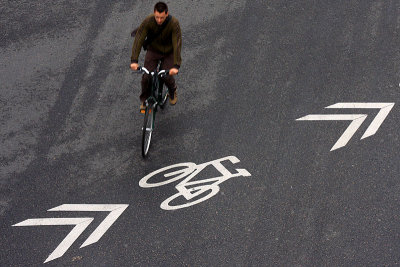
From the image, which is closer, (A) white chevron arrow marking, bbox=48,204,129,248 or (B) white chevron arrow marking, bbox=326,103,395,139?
(A) white chevron arrow marking, bbox=48,204,129,248

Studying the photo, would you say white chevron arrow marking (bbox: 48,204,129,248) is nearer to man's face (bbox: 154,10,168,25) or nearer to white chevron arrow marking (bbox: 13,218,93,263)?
white chevron arrow marking (bbox: 13,218,93,263)

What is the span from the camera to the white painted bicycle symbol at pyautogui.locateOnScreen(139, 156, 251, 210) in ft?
23.5

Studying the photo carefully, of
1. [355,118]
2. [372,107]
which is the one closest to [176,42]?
[355,118]

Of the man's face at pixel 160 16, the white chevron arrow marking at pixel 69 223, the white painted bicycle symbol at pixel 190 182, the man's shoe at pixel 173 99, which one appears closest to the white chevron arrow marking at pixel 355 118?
the white painted bicycle symbol at pixel 190 182

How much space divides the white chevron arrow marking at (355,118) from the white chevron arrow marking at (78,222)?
324cm

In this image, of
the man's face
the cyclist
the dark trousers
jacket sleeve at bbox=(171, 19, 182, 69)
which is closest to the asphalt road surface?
the dark trousers

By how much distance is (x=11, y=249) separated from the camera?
21.8 feet

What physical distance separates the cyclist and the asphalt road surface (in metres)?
0.94

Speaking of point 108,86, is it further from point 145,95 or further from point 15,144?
point 15,144

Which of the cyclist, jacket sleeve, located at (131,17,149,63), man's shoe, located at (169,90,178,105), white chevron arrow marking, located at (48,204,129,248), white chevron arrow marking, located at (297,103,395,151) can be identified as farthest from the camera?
man's shoe, located at (169,90,178,105)

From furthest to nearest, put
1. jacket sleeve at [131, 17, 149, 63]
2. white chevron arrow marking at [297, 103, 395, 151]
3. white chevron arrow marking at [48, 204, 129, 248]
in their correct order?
white chevron arrow marking at [297, 103, 395, 151] → jacket sleeve at [131, 17, 149, 63] → white chevron arrow marking at [48, 204, 129, 248]

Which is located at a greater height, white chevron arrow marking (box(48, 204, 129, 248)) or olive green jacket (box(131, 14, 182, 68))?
olive green jacket (box(131, 14, 182, 68))

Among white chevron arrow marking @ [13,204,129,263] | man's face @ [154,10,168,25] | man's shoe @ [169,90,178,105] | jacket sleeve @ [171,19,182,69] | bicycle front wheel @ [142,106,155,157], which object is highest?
man's face @ [154,10,168,25]

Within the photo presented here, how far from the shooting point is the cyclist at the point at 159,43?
7011mm
